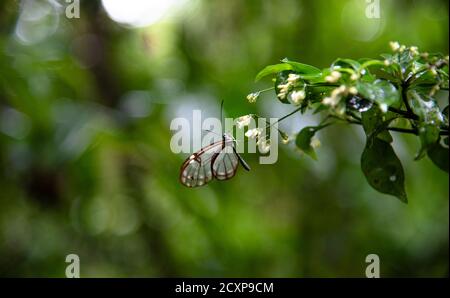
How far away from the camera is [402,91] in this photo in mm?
534

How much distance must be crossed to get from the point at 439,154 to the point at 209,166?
1.00 feet

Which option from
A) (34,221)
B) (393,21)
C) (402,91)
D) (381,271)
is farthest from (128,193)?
(402,91)

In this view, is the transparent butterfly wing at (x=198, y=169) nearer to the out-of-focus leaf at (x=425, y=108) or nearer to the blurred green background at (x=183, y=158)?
the out-of-focus leaf at (x=425, y=108)

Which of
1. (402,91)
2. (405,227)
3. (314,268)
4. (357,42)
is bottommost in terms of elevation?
(402,91)

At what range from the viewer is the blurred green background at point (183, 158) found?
1393 millimetres

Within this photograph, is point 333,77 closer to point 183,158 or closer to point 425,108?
point 425,108

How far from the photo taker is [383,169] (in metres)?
0.58

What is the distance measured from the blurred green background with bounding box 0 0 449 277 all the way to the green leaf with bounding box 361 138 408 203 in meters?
0.72

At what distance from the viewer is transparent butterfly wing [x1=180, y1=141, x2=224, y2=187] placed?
0.71 m

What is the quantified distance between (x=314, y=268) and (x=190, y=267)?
373mm

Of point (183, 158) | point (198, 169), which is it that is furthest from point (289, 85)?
point (183, 158)

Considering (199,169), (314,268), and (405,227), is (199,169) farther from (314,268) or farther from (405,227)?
(405,227)

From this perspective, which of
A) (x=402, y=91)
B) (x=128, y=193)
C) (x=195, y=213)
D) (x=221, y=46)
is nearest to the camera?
(x=402, y=91)

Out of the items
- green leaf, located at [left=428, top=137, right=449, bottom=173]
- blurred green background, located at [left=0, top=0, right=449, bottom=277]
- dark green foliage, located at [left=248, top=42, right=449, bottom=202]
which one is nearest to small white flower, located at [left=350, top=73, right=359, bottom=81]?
dark green foliage, located at [left=248, top=42, right=449, bottom=202]
